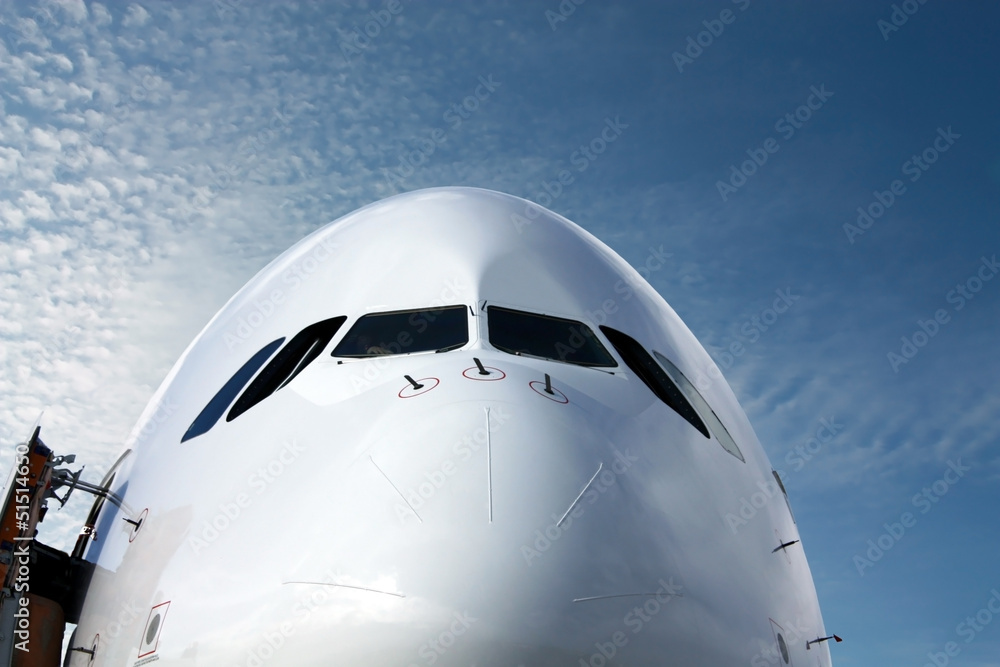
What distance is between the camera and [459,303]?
6.15 meters

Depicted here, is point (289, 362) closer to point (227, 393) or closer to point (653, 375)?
point (227, 393)

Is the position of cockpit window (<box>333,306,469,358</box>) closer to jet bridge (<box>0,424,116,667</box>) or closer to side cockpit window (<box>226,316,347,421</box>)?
side cockpit window (<box>226,316,347,421</box>)

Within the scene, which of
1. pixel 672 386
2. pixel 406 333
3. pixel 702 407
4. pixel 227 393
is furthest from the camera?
pixel 702 407

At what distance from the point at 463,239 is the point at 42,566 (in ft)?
14.4

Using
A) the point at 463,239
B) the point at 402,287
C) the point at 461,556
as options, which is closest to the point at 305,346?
the point at 402,287

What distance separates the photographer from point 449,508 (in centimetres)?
416

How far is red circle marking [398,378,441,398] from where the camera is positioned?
5.02 meters

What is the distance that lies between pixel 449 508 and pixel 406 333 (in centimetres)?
207

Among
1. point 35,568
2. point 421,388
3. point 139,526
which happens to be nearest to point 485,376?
point 421,388
